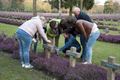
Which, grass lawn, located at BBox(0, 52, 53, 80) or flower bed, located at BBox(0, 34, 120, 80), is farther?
grass lawn, located at BBox(0, 52, 53, 80)

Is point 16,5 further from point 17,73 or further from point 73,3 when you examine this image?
point 17,73

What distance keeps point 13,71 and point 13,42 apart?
3.42 meters

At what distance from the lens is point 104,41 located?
18062 mm

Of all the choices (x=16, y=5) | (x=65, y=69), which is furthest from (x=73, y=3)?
(x=65, y=69)

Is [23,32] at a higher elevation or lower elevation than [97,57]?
higher

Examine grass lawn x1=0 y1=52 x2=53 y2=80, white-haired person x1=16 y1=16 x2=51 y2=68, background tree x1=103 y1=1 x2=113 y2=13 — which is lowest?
background tree x1=103 y1=1 x2=113 y2=13

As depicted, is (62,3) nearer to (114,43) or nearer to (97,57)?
(114,43)

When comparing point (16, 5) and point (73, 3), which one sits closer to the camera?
point (73, 3)

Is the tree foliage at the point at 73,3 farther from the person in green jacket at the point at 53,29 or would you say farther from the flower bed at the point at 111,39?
the person in green jacket at the point at 53,29

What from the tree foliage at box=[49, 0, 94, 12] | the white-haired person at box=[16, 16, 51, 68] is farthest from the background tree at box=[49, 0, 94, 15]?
the white-haired person at box=[16, 16, 51, 68]

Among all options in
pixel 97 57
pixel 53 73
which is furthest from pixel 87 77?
pixel 97 57

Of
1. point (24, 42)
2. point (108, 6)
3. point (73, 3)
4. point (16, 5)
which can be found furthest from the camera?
point (108, 6)

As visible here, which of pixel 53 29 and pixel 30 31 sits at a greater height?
pixel 30 31

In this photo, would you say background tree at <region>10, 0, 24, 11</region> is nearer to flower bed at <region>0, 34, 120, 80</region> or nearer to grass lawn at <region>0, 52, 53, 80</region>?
flower bed at <region>0, 34, 120, 80</region>
